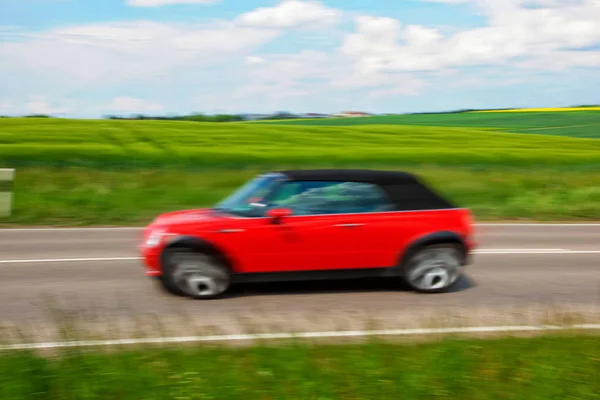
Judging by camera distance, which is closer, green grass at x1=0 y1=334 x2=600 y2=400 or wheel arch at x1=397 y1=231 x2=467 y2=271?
green grass at x1=0 y1=334 x2=600 y2=400

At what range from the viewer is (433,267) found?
9383mm

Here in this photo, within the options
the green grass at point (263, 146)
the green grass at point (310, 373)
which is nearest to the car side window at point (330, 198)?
the green grass at point (310, 373)

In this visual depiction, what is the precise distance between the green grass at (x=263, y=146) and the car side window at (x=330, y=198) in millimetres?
17516

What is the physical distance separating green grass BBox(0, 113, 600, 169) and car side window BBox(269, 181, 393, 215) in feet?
57.5

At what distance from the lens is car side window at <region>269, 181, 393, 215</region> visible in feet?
29.5

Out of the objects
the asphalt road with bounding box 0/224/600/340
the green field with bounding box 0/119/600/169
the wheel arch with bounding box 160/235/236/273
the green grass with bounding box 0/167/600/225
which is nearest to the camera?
the asphalt road with bounding box 0/224/600/340

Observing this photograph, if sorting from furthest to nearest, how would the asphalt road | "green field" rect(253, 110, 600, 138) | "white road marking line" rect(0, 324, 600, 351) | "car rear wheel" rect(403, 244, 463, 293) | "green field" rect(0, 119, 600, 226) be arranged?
"green field" rect(253, 110, 600, 138) → "green field" rect(0, 119, 600, 226) → "car rear wheel" rect(403, 244, 463, 293) → the asphalt road → "white road marking line" rect(0, 324, 600, 351)

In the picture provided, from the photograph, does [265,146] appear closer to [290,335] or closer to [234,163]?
[234,163]

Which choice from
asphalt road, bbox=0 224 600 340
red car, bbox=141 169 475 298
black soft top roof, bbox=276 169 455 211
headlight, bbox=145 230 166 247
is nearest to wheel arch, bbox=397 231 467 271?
red car, bbox=141 169 475 298

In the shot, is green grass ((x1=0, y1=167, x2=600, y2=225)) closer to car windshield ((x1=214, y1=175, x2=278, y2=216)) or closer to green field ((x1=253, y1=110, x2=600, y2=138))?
car windshield ((x1=214, y1=175, x2=278, y2=216))

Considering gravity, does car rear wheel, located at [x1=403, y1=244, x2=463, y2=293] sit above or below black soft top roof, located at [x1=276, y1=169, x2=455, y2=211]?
below

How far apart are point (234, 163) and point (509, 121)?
43.0 metres

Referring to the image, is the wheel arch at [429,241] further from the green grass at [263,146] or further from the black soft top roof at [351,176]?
the green grass at [263,146]

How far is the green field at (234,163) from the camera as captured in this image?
1933cm
